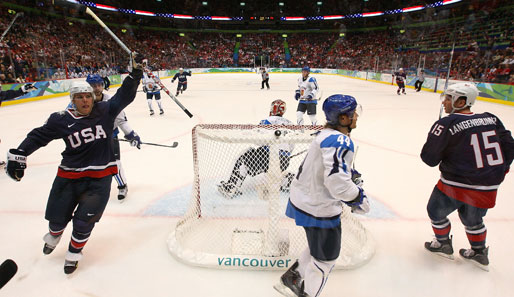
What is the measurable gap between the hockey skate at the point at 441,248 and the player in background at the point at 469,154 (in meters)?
0.25

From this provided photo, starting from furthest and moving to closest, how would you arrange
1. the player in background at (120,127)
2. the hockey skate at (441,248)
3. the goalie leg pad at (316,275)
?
the player in background at (120,127) → the hockey skate at (441,248) → the goalie leg pad at (316,275)

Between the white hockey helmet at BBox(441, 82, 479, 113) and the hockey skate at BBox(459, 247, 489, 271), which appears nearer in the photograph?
the white hockey helmet at BBox(441, 82, 479, 113)

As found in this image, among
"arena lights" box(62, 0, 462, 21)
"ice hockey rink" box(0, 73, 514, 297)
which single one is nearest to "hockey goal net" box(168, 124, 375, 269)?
"ice hockey rink" box(0, 73, 514, 297)

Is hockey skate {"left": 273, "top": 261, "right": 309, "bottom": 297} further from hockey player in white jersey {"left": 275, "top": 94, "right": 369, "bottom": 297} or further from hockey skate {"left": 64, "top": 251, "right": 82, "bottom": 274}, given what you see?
hockey skate {"left": 64, "top": 251, "right": 82, "bottom": 274}

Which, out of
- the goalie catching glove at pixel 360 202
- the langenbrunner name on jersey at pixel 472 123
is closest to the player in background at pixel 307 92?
the langenbrunner name on jersey at pixel 472 123

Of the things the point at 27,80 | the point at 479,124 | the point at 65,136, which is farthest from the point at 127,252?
the point at 27,80

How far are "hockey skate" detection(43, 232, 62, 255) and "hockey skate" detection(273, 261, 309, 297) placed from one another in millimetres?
1783

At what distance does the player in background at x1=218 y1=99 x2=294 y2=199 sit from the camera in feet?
8.85

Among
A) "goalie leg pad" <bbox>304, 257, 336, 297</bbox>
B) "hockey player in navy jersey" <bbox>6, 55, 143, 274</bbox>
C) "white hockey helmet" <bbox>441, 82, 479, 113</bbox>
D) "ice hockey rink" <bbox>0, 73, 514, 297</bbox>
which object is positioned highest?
"white hockey helmet" <bbox>441, 82, 479, 113</bbox>

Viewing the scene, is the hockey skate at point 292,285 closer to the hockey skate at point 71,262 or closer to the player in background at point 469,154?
the player in background at point 469,154

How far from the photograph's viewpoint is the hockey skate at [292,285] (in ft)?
6.32

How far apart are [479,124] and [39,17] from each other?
2778cm

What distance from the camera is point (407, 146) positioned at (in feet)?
18.5

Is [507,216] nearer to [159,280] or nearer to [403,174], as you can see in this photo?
[403,174]
